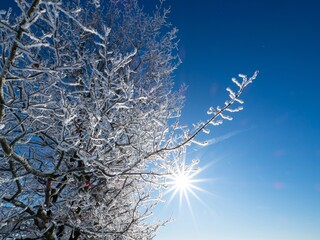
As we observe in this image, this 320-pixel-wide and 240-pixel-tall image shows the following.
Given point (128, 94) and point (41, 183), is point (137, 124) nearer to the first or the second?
point (128, 94)

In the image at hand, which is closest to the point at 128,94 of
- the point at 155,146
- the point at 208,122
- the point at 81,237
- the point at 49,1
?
the point at 155,146

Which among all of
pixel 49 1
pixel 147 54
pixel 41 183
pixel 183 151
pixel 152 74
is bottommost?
pixel 49 1

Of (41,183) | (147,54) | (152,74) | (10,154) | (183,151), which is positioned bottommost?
(10,154)

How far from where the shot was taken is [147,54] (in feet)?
20.1

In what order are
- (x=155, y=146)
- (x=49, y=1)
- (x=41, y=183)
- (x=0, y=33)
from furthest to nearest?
1. (x=41, y=183)
2. (x=155, y=146)
3. (x=0, y=33)
4. (x=49, y=1)

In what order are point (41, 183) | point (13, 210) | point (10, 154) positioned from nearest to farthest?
1. point (10, 154)
2. point (13, 210)
3. point (41, 183)

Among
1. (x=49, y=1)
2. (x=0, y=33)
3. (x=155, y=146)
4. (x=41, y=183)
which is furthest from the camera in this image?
(x=41, y=183)

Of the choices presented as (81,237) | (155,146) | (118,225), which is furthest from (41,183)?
(155,146)

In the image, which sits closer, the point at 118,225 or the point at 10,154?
the point at 10,154

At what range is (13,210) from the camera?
3992 millimetres

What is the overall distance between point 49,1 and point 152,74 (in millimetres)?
4360

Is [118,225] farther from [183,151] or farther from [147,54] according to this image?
[147,54]

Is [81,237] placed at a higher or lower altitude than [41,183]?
lower

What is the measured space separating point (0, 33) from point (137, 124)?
73.2 inches
